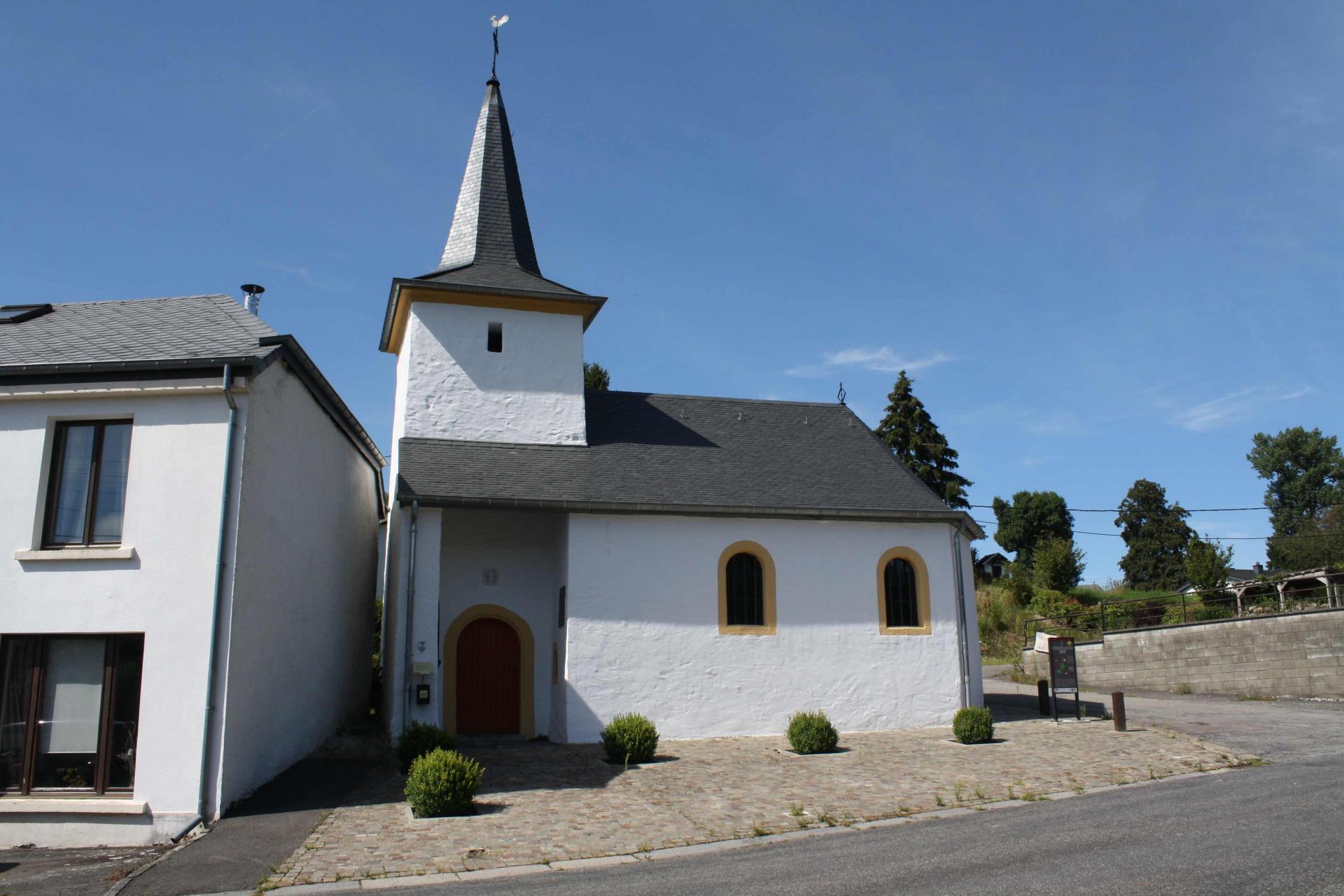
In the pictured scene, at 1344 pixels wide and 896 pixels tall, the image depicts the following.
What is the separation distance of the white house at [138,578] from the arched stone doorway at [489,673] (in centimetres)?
445

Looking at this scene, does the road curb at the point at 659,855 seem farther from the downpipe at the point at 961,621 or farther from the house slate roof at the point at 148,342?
the downpipe at the point at 961,621

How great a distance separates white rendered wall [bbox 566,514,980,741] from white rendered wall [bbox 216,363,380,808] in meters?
4.17

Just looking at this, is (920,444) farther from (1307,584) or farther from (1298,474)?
(1298,474)

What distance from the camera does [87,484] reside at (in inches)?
444

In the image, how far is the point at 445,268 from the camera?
19.8m

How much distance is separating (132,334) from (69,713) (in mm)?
5032

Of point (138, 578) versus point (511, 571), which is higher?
point (511, 571)

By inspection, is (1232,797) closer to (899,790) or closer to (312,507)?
(899,790)

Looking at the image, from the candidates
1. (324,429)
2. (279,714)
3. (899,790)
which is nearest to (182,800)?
(279,714)

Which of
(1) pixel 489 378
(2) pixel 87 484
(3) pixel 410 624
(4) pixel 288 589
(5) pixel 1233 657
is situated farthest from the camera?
(5) pixel 1233 657

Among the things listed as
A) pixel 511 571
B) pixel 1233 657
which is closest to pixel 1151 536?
pixel 1233 657

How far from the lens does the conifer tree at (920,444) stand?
136 feet

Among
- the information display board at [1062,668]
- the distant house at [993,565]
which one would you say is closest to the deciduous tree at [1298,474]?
the distant house at [993,565]

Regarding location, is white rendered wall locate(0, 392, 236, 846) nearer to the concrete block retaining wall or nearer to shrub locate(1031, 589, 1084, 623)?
the concrete block retaining wall
